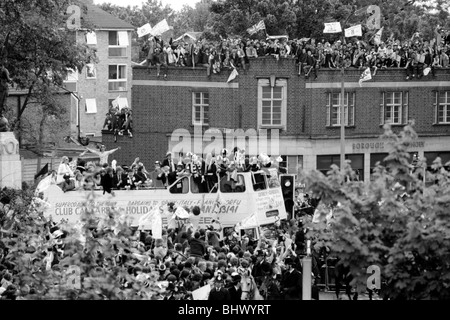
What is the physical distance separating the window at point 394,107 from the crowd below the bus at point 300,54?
1.75m

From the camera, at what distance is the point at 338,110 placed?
2406 inches

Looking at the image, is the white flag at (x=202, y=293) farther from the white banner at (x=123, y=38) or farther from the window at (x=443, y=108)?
the white banner at (x=123, y=38)

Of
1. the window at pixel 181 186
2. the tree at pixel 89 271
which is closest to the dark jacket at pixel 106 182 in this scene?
the window at pixel 181 186

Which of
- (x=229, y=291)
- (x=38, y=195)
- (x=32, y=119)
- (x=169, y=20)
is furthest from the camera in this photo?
(x=169, y=20)

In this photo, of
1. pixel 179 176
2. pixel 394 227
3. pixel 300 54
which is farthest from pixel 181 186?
pixel 300 54

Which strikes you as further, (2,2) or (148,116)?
(148,116)

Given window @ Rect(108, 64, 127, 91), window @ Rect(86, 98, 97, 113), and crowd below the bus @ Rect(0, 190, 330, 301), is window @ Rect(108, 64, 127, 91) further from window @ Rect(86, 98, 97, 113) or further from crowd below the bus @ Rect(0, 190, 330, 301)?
crowd below the bus @ Rect(0, 190, 330, 301)

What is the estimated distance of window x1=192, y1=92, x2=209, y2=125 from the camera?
5975 cm

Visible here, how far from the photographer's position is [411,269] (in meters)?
20.2

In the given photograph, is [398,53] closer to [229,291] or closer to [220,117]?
[220,117]

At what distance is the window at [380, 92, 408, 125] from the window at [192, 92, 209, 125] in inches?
325

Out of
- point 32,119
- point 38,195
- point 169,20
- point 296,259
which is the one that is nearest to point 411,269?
point 296,259

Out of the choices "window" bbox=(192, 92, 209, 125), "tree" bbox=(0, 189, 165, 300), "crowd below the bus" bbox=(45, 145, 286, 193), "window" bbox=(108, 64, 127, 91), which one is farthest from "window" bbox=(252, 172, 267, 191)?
"window" bbox=(108, 64, 127, 91)
